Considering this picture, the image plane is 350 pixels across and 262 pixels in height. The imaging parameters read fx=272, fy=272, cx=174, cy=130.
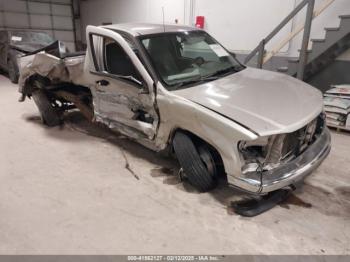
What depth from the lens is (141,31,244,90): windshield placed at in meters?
2.77

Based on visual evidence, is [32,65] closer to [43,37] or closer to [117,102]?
[117,102]

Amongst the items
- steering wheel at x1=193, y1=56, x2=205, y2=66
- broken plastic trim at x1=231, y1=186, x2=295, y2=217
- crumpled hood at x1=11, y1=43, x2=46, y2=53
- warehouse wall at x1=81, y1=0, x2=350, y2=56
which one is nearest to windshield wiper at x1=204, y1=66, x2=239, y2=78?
steering wheel at x1=193, y1=56, x2=205, y2=66

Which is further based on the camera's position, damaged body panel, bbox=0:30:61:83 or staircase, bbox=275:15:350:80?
damaged body panel, bbox=0:30:61:83

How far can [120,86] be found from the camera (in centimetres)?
300

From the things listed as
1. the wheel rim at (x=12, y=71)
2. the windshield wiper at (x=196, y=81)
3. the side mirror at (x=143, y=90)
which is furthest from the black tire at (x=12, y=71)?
the windshield wiper at (x=196, y=81)

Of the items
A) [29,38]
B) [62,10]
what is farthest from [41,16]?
[29,38]

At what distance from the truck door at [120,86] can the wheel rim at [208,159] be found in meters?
0.58

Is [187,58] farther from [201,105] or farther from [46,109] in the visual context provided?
[46,109]

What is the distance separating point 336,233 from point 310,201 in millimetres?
423

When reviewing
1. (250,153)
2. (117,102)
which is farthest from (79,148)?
(250,153)

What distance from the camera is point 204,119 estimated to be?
2.24 metres

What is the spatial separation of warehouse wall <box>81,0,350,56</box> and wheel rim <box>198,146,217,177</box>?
163 inches

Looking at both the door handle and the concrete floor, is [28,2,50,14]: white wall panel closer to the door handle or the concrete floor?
the concrete floor

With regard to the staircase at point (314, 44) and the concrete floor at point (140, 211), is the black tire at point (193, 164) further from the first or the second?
the staircase at point (314, 44)
